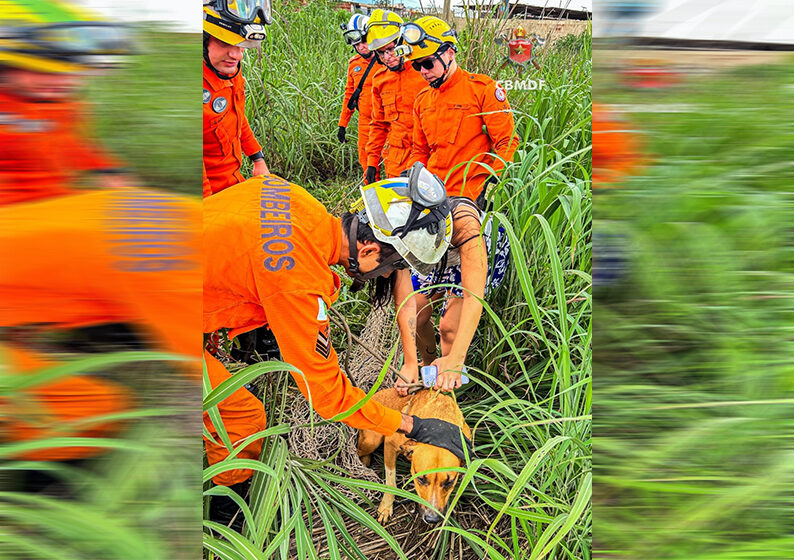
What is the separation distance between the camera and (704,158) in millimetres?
520

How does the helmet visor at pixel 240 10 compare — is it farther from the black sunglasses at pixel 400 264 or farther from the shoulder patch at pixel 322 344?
the shoulder patch at pixel 322 344

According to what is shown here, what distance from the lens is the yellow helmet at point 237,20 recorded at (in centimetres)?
222

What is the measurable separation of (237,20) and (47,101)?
80.4 inches

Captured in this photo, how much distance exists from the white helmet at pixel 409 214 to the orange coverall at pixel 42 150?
1.32m

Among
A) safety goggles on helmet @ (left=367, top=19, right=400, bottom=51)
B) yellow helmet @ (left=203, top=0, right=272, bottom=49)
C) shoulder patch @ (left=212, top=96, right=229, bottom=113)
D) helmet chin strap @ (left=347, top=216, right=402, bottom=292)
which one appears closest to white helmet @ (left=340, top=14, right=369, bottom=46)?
safety goggles on helmet @ (left=367, top=19, right=400, bottom=51)

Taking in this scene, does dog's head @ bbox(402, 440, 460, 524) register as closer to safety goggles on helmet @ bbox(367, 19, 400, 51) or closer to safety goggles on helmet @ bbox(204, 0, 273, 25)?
safety goggles on helmet @ bbox(204, 0, 273, 25)

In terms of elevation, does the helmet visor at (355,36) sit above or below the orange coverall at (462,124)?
above

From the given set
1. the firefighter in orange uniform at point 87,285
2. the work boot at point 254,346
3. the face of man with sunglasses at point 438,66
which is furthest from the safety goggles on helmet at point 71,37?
the face of man with sunglasses at point 438,66

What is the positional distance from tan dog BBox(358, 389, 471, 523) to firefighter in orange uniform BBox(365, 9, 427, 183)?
2186 mm

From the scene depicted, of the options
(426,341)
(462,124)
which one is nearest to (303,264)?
(426,341)

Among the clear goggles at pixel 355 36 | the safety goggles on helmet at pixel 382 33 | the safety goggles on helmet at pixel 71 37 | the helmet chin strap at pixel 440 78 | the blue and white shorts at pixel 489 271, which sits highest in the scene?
the clear goggles at pixel 355 36

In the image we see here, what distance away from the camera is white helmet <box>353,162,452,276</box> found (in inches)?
69.2

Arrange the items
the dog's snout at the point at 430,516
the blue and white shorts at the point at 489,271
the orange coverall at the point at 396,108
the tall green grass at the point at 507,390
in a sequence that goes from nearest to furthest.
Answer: the tall green grass at the point at 507,390 → the dog's snout at the point at 430,516 → the blue and white shorts at the point at 489,271 → the orange coverall at the point at 396,108

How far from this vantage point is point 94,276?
1.50 ft
